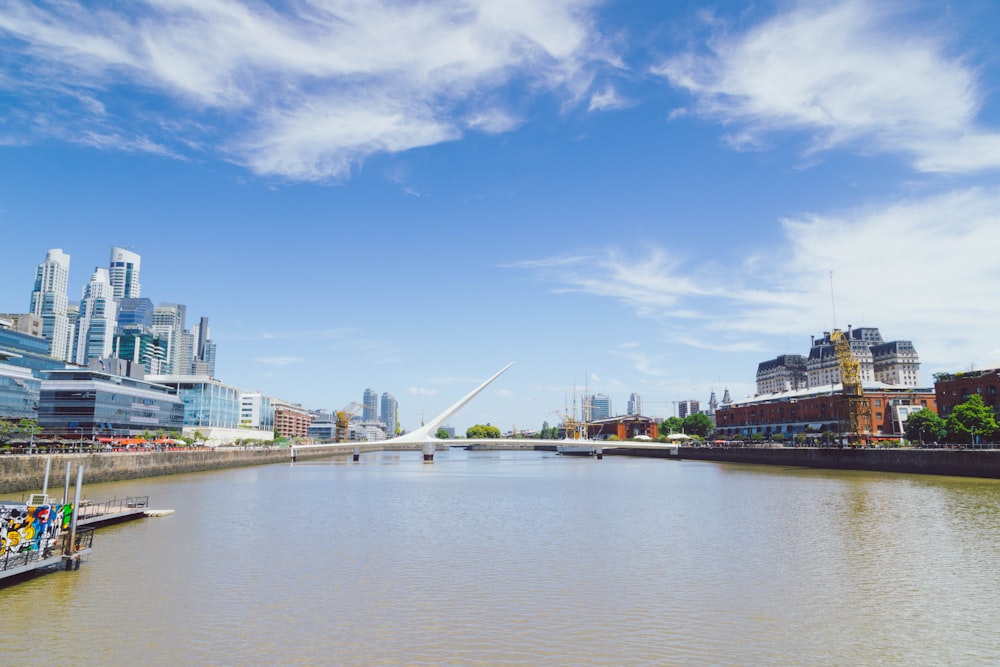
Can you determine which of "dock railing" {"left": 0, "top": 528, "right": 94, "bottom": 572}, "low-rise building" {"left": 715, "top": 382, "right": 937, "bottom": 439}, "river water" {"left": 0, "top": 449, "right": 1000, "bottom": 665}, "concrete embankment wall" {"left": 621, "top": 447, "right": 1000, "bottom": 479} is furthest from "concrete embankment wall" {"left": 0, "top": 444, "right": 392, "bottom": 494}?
"low-rise building" {"left": 715, "top": 382, "right": 937, "bottom": 439}

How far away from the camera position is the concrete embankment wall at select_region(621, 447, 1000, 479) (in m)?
47.0

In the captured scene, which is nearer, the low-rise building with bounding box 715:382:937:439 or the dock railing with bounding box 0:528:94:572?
the dock railing with bounding box 0:528:94:572

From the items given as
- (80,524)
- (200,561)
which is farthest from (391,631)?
(80,524)

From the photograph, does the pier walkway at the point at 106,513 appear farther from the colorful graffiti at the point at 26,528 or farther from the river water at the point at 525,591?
the colorful graffiti at the point at 26,528

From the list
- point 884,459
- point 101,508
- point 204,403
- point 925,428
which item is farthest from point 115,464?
point 204,403

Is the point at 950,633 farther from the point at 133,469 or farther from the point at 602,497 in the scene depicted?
the point at 133,469

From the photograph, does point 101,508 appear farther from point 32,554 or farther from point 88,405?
point 88,405

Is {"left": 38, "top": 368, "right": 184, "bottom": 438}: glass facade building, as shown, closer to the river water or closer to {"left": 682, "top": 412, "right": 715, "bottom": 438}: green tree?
the river water

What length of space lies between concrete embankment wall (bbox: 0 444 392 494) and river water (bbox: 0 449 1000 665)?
1243 centimetres

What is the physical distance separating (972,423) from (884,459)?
8.60m

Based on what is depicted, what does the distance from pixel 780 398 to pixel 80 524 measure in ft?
368

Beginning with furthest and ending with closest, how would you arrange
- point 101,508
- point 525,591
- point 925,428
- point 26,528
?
point 925,428 → point 101,508 → point 26,528 → point 525,591

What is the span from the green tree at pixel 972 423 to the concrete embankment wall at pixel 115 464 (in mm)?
63500

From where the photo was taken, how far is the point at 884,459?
Result: 57.6 metres
